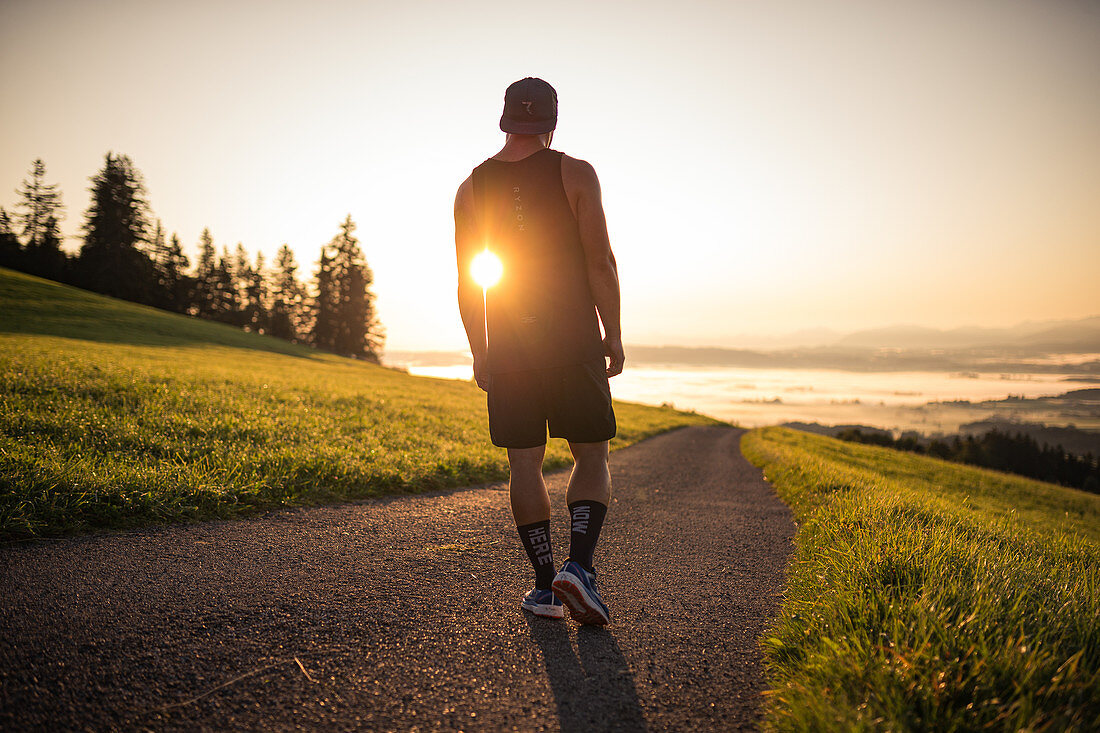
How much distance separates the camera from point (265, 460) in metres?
5.30

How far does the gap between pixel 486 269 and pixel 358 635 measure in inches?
77.8

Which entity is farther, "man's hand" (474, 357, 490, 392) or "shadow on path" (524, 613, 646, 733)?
"man's hand" (474, 357, 490, 392)

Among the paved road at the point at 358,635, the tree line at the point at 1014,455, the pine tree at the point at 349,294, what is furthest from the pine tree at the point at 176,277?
the tree line at the point at 1014,455

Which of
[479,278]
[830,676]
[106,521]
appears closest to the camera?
[830,676]

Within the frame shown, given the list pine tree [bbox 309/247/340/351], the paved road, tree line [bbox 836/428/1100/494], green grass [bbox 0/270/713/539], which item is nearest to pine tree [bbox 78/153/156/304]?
pine tree [bbox 309/247/340/351]

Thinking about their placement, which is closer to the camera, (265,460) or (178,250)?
(265,460)

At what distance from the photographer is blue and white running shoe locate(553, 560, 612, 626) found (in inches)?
96.3

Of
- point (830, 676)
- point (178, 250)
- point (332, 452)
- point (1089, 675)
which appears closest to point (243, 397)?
point (332, 452)

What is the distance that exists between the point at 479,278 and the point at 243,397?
26.2ft

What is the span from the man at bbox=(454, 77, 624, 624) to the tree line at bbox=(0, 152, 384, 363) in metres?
53.2

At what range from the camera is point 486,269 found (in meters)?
2.82

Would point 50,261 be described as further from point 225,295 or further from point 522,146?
point 522,146

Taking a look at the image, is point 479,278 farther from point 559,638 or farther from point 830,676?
point 830,676

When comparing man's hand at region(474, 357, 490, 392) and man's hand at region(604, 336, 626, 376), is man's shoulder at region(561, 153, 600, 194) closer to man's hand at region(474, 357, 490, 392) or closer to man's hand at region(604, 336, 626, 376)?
man's hand at region(604, 336, 626, 376)
